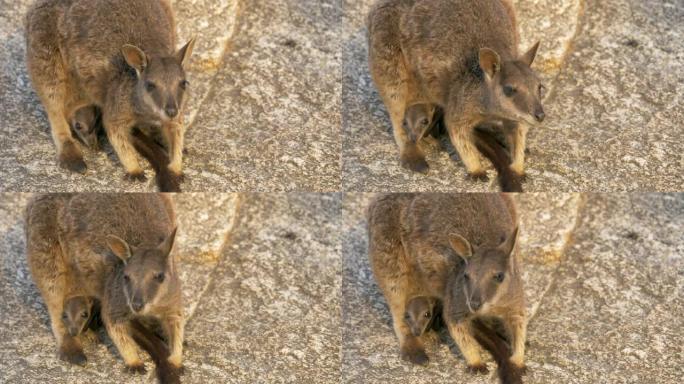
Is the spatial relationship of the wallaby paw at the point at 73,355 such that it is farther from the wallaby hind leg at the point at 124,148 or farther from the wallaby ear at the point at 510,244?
the wallaby ear at the point at 510,244

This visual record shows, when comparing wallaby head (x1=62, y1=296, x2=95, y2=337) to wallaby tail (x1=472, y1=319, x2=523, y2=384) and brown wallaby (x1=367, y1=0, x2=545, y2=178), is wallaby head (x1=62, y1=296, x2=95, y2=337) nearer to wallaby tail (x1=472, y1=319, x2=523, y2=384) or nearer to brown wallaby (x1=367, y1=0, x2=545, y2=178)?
brown wallaby (x1=367, y1=0, x2=545, y2=178)

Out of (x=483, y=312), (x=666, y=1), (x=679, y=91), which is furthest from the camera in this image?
(x=666, y=1)

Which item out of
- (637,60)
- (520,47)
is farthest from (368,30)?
(637,60)

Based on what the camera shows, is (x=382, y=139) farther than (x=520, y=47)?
No

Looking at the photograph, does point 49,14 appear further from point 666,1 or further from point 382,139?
point 666,1

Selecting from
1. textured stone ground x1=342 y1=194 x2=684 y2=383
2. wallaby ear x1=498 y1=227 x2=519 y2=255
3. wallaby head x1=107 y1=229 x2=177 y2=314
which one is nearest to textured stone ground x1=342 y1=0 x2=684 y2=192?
textured stone ground x1=342 y1=194 x2=684 y2=383

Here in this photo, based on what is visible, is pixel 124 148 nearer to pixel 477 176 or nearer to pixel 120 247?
pixel 120 247

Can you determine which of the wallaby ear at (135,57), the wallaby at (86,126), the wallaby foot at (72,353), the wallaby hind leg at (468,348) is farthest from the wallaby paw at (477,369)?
the wallaby at (86,126)
